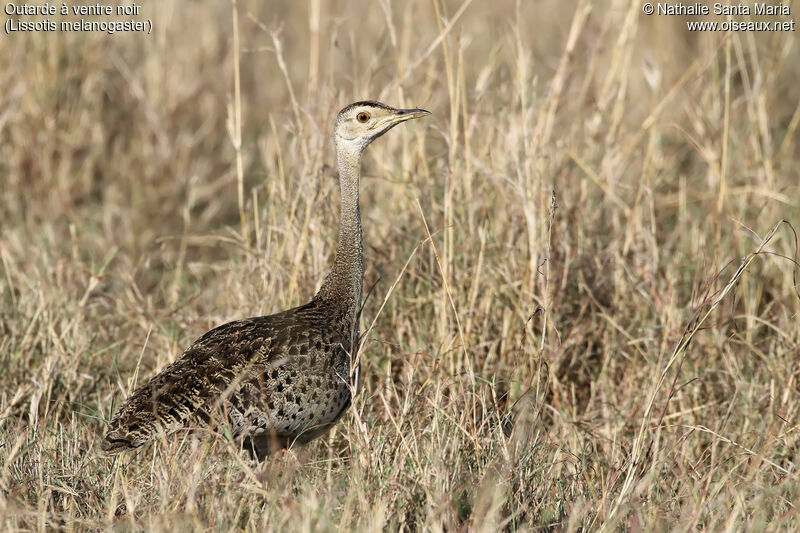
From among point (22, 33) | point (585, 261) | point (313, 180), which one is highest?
point (22, 33)

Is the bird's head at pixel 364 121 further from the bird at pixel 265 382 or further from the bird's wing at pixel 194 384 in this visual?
the bird's wing at pixel 194 384

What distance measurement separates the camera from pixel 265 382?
11.3 ft

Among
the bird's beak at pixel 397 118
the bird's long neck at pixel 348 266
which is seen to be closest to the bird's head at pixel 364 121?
the bird's beak at pixel 397 118

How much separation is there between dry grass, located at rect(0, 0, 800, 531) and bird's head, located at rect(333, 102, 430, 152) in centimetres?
45

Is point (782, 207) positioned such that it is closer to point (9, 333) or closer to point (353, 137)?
point (353, 137)

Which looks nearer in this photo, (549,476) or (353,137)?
(549,476)

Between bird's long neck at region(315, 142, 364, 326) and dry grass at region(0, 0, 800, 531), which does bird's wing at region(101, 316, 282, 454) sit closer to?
dry grass at region(0, 0, 800, 531)

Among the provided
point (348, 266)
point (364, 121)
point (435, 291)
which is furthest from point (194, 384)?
point (435, 291)

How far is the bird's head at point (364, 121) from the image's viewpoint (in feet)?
13.0

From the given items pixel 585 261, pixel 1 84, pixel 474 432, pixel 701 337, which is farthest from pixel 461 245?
pixel 1 84

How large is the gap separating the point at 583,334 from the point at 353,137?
137cm

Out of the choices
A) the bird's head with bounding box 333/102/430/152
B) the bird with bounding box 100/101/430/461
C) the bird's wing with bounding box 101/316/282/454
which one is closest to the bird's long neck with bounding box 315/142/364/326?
the bird with bounding box 100/101/430/461

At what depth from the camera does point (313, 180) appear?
4.46 m

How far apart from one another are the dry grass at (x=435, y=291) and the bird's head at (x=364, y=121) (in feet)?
1.48
